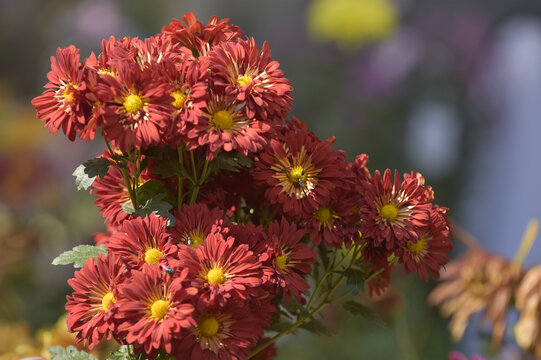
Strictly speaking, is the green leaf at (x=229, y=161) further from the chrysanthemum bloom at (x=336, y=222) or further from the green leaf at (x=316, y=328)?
the green leaf at (x=316, y=328)

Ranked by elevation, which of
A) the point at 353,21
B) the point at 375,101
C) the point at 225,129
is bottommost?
the point at 225,129

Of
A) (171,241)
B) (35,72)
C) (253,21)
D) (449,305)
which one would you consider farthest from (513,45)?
(171,241)

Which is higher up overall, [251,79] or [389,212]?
[251,79]

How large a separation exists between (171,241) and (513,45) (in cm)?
213

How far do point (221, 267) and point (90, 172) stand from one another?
0.14 metres

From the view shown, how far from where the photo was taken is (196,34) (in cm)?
59

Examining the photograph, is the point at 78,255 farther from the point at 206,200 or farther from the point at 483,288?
the point at 483,288

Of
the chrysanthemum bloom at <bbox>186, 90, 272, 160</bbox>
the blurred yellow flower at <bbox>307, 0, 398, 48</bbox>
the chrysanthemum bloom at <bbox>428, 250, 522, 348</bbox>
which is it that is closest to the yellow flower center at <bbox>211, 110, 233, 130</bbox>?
the chrysanthemum bloom at <bbox>186, 90, 272, 160</bbox>

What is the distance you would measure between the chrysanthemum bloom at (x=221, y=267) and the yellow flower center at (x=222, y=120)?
0.27 feet

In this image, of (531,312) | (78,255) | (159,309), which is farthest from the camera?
(531,312)

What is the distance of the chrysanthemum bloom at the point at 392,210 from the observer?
548mm

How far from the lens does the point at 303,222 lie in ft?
1.87

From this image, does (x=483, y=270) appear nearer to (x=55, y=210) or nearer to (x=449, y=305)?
(x=449, y=305)

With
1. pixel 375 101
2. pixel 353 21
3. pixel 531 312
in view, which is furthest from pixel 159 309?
pixel 375 101
